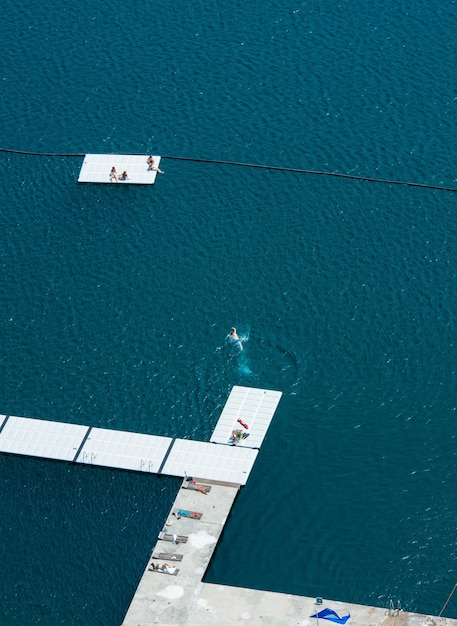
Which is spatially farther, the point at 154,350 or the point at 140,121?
the point at 140,121

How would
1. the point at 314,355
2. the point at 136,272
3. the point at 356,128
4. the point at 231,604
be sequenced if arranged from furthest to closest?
the point at 356,128, the point at 136,272, the point at 314,355, the point at 231,604

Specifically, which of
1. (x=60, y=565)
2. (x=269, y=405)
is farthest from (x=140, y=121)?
(x=60, y=565)

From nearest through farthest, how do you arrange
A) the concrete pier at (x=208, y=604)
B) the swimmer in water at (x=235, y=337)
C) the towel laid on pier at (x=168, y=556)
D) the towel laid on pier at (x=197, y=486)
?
the concrete pier at (x=208, y=604), the towel laid on pier at (x=168, y=556), the towel laid on pier at (x=197, y=486), the swimmer in water at (x=235, y=337)

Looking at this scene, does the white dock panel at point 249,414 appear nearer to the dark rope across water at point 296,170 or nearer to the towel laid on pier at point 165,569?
the towel laid on pier at point 165,569

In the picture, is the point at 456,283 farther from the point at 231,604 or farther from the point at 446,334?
the point at 231,604

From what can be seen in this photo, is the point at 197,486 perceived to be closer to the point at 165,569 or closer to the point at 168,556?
the point at 168,556

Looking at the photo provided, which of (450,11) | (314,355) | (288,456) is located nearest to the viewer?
(288,456)

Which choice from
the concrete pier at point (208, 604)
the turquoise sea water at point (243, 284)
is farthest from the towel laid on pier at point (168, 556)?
the turquoise sea water at point (243, 284)
